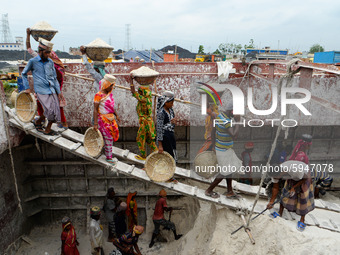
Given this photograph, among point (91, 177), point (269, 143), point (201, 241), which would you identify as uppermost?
point (269, 143)

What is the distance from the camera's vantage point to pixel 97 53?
4.25 m

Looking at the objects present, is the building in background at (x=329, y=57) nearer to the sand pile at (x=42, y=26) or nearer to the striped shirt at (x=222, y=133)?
the striped shirt at (x=222, y=133)

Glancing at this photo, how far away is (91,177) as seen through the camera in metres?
6.28

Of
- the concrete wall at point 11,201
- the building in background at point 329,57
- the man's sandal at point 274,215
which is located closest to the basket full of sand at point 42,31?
the concrete wall at point 11,201

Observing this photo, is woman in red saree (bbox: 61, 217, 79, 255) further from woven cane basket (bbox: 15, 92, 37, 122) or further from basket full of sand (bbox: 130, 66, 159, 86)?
basket full of sand (bbox: 130, 66, 159, 86)

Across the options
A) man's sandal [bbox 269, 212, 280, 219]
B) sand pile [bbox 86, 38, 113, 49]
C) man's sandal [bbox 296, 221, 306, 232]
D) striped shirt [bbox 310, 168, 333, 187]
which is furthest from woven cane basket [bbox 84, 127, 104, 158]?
striped shirt [bbox 310, 168, 333, 187]

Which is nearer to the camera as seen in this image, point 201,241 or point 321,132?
point 201,241

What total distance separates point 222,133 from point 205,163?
2.81ft

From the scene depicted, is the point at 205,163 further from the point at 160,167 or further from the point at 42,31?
the point at 42,31

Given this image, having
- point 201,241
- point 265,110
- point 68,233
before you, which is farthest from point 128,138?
point 265,110

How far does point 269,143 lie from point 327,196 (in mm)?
1901

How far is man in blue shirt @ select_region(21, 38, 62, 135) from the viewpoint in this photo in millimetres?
3955

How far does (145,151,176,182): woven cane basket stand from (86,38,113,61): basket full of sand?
79.2 inches

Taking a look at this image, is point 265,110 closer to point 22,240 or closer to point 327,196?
point 327,196
